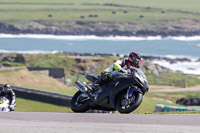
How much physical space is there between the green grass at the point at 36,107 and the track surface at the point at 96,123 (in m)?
17.9

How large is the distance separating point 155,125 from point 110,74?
10.5ft

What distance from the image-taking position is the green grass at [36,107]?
95.9 ft

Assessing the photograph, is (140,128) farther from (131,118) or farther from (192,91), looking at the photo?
(192,91)

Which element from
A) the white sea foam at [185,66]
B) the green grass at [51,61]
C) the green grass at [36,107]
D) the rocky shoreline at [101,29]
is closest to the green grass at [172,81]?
the green grass at [51,61]

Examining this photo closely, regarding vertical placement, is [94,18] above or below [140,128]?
below

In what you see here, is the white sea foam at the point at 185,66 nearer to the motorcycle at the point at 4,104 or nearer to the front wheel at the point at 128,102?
the motorcycle at the point at 4,104

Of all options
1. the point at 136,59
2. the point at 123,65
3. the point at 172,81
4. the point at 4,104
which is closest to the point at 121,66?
the point at 123,65

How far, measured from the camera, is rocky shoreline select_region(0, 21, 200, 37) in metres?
185

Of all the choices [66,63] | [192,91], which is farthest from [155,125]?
[66,63]

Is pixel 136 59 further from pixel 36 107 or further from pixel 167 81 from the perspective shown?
pixel 167 81

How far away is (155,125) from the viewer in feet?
31.3

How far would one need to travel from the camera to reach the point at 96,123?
32.3 feet

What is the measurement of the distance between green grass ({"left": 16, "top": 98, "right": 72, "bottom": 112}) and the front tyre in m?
15.5

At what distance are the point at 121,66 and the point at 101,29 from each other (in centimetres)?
17396
